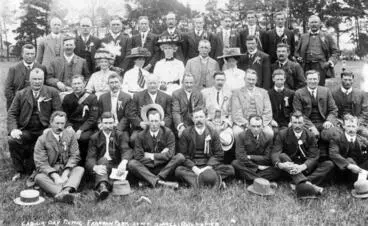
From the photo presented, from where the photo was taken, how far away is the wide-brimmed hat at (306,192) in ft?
19.8

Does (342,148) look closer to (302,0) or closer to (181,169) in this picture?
(181,169)

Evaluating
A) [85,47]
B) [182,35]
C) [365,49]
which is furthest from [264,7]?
[85,47]

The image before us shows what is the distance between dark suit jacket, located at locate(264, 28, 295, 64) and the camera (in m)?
9.38

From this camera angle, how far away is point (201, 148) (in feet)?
22.7

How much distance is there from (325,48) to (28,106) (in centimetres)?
639

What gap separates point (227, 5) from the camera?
20.2 meters

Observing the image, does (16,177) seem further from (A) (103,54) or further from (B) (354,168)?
(B) (354,168)

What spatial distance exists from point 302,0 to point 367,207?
12584 mm

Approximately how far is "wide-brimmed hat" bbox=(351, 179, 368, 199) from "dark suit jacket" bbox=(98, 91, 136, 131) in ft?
12.9

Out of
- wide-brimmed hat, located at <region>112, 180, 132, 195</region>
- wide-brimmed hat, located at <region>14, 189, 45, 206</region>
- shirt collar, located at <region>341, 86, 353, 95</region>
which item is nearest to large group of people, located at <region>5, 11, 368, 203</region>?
shirt collar, located at <region>341, 86, 353, 95</region>

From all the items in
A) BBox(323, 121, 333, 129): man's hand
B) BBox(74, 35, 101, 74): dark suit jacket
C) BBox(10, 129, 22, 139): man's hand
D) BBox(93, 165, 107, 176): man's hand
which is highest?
BBox(74, 35, 101, 74): dark suit jacket

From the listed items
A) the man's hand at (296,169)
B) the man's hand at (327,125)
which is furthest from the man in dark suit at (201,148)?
the man's hand at (327,125)

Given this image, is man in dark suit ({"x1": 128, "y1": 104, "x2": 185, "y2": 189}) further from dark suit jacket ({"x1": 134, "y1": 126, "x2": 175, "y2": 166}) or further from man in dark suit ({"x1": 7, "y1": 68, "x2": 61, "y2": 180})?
man in dark suit ({"x1": 7, "y1": 68, "x2": 61, "y2": 180})

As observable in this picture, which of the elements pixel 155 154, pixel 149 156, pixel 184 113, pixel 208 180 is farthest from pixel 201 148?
pixel 184 113
